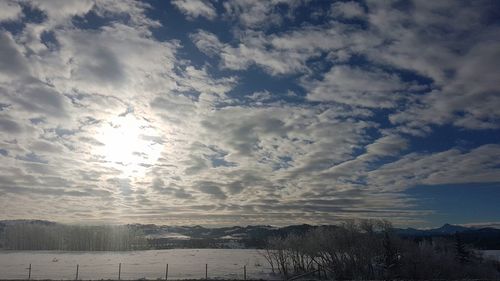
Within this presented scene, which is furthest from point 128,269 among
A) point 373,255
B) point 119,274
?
point 373,255

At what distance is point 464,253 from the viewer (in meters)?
74.4

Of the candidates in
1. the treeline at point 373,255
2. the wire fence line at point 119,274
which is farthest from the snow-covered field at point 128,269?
the treeline at point 373,255

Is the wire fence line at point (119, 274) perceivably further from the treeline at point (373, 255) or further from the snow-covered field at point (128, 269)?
the treeline at point (373, 255)

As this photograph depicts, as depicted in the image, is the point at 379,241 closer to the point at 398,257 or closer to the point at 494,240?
the point at 398,257


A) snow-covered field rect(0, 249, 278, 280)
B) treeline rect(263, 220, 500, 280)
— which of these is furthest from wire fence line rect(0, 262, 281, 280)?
treeline rect(263, 220, 500, 280)

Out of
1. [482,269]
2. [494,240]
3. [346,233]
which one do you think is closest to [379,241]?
[346,233]

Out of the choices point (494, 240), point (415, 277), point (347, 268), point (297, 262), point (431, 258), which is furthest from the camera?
point (494, 240)

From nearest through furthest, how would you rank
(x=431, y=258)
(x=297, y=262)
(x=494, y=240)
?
1. (x=431, y=258)
2. (x=297, y=262)
3. (x=494, y=240)

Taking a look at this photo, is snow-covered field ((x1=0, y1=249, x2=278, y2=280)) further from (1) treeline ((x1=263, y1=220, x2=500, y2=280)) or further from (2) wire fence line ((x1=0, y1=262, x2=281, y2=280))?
(1) treeline ((x1=263, y1=220, x2=500, y2=280))

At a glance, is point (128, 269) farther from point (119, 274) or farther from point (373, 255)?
point (373, 255)

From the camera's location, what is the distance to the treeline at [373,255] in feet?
211

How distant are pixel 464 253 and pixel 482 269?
5.20 meters

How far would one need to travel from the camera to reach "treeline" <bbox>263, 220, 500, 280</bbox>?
6431 centimetres

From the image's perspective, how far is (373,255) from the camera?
73.0 meters
